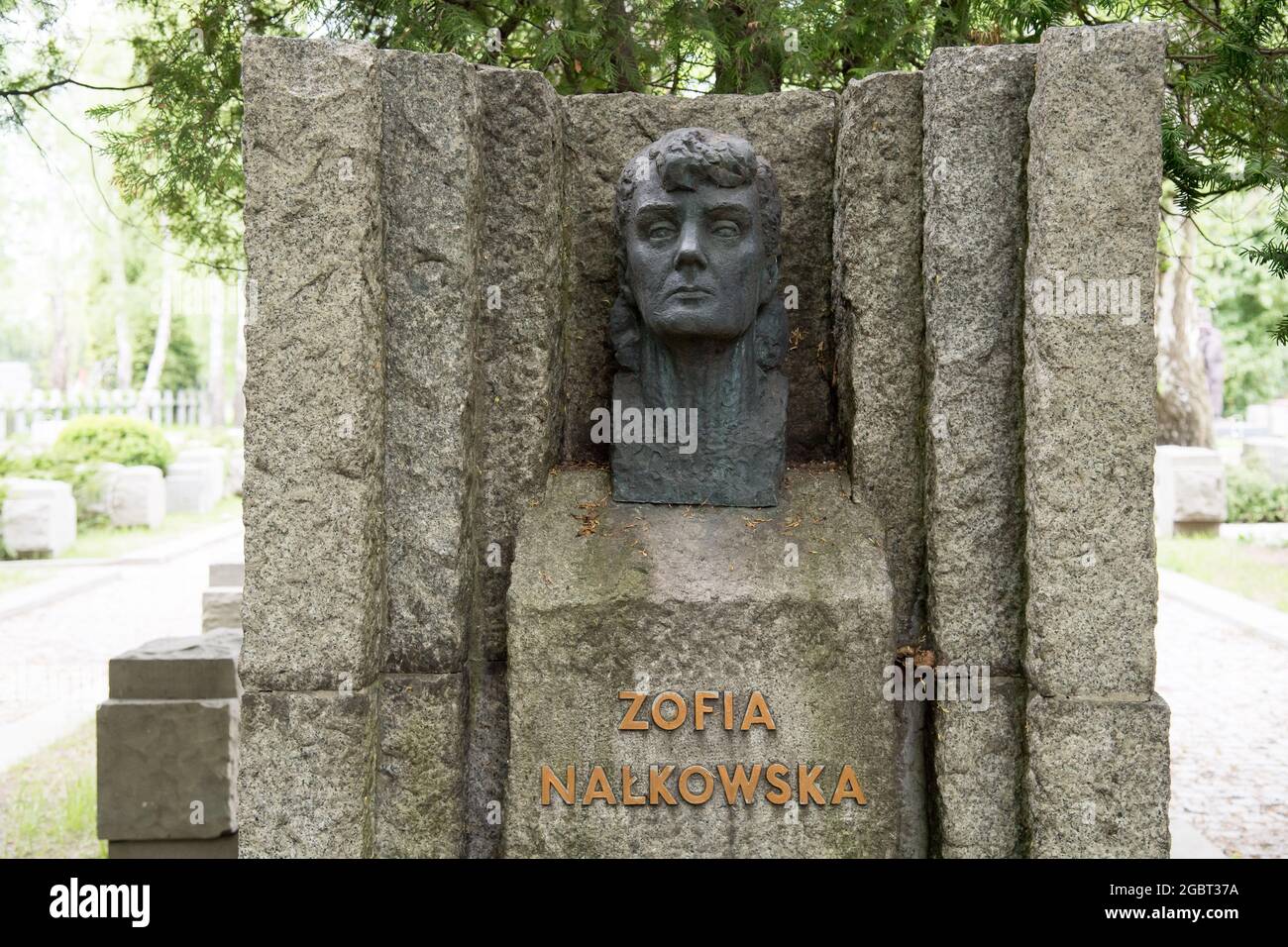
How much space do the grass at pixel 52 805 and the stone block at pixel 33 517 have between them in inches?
257

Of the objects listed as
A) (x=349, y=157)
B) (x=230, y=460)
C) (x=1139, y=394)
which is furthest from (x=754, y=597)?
(x=230, y=460)

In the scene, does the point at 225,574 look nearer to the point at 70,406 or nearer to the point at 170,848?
the point at 170,848

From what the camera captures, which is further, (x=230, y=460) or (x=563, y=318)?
(x=230, y=460)

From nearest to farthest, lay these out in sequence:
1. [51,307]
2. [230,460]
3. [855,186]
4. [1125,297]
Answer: [1125,297]
[855,186]
[230,460]
[51,307]

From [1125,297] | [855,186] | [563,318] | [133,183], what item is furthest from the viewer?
[133,183]

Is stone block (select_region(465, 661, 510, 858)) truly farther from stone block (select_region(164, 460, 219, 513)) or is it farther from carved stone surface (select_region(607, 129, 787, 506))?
stone block (select_region(164, 460, 219, 513))

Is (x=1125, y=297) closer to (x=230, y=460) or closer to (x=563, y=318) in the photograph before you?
(x=563, y=318)

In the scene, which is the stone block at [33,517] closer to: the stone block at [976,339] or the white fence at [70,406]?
the white fence at [70,406]

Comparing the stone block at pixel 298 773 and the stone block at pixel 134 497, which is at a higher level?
the stone block at pixel 134 497

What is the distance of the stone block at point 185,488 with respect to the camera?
16.4 m

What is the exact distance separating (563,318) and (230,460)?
672 inches

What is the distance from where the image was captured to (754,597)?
315cm

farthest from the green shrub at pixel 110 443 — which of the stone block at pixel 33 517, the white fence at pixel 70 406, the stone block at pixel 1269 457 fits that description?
the stone block at pixel 1269 457
